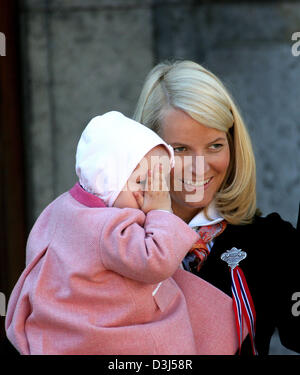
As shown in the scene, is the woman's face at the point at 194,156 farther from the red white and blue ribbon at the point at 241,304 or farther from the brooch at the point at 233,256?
the red white and blue ribbon at the point at 241,304

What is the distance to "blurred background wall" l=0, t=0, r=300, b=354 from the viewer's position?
4.27m

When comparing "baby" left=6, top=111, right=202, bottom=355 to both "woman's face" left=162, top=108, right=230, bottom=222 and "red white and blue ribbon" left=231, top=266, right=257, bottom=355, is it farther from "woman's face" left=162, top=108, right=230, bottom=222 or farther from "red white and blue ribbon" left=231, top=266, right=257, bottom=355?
"woman's face" left=162, top=108, right=230, bottom=222

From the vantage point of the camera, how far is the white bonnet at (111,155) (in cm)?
207

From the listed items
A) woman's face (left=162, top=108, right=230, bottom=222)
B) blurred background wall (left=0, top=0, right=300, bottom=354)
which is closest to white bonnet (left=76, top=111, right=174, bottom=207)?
woman's face (left=162, top=108, right=230, bottom=222)

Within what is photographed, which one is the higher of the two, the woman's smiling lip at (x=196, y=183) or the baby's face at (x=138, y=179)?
the baby's face at (x=138, y=179)

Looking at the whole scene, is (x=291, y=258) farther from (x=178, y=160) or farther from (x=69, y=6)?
(x=69, y=6)

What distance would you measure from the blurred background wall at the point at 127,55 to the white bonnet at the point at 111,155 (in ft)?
7.13

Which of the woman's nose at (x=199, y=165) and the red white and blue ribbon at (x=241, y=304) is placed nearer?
the red white and blue ribbon at (x=241, y=304)

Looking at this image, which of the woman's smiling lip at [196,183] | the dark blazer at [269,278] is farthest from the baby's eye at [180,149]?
the dark blazer at [269,278]

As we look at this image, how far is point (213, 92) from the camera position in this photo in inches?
97.3

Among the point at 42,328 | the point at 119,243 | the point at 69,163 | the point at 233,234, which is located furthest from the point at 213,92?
the point at 69,163

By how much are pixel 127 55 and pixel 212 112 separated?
1970 mm

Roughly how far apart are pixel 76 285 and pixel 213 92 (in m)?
0.89

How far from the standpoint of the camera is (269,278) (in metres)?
2.37
